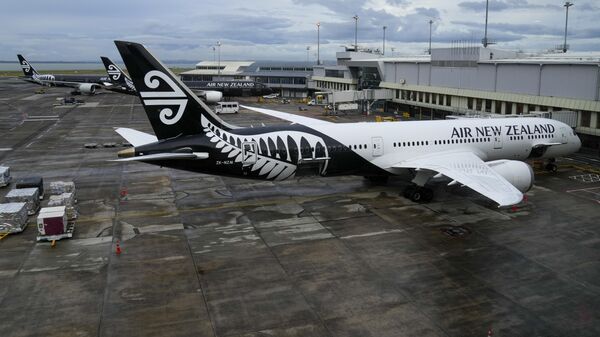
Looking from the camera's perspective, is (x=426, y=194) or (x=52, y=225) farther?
(x=426, y=194)

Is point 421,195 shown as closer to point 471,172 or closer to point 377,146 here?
point 471,172

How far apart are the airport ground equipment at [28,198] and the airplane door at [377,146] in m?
19.9

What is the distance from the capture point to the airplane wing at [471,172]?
21281mm

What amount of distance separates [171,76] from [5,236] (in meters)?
11.2

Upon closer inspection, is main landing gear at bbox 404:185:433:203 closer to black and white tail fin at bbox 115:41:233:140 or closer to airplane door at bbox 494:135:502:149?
airplane door at bbox 494:135:502:149

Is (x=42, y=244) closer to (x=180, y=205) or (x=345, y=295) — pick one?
(x=180, y=205)

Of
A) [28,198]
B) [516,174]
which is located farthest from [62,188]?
[516,174]

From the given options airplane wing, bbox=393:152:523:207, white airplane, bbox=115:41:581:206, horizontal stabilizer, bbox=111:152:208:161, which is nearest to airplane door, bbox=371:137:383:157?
white airplane, bbox=115:41:581:206

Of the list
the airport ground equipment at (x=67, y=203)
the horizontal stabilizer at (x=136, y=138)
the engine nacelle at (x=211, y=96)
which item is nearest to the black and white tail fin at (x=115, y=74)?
the engine nacelle at (x=211, y=96)

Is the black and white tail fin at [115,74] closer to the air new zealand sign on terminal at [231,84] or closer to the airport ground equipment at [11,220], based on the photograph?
the air new zealand sign on terminal at [231,84]

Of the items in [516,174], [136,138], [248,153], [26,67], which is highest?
[26,67]

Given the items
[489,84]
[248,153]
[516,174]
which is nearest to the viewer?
[516,174]

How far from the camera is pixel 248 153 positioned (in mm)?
26766

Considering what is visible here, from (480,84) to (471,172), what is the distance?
33.1m
